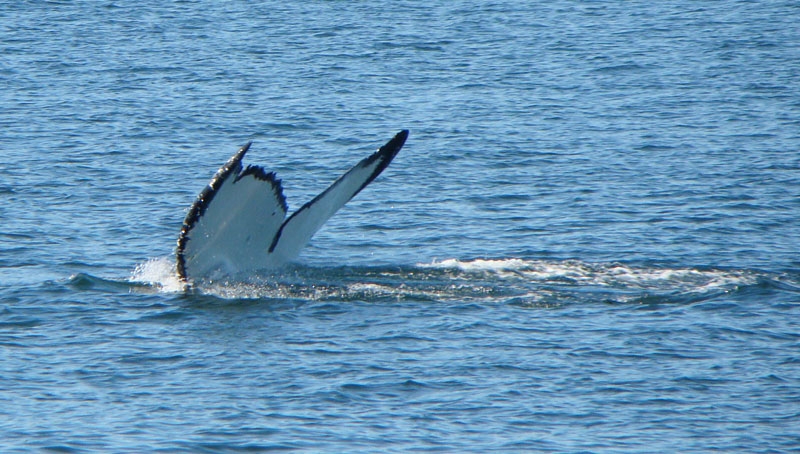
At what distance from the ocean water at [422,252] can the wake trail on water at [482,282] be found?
0.17ft

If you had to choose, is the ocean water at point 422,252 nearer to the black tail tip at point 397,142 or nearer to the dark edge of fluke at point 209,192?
the dark edge of fluke at point 209,192

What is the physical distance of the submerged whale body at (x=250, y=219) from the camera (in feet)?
47.2

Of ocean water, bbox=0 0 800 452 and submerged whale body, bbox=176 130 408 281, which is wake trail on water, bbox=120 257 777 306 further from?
submerged whale body, bbox=176 130 408 281

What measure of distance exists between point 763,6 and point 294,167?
2405 centimetres

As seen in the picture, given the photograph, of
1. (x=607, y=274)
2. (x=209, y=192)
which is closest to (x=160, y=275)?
(x=209, y=192)

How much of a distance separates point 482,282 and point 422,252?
2.14 m

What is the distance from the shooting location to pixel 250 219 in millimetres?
15086

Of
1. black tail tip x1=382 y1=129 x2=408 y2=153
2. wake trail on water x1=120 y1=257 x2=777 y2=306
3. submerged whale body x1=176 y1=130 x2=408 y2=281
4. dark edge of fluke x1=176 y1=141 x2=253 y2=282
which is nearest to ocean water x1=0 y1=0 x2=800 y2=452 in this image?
wake trail on water x1=120 y1=257 x2=777 y2=306

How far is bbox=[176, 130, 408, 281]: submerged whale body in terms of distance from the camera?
1438 centimetres

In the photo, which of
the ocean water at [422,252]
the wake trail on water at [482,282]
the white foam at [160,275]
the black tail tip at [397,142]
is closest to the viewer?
the ocean water at [422,252]

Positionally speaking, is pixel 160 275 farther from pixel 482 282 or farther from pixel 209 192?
pixel 482 282

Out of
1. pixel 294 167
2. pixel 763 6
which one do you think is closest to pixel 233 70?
pixel 294 167

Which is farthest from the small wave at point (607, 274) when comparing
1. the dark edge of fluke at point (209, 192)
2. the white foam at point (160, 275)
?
the dark edge of fluke at point (209, 192)

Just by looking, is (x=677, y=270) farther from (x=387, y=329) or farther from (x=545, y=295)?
(x=387, y=329)
